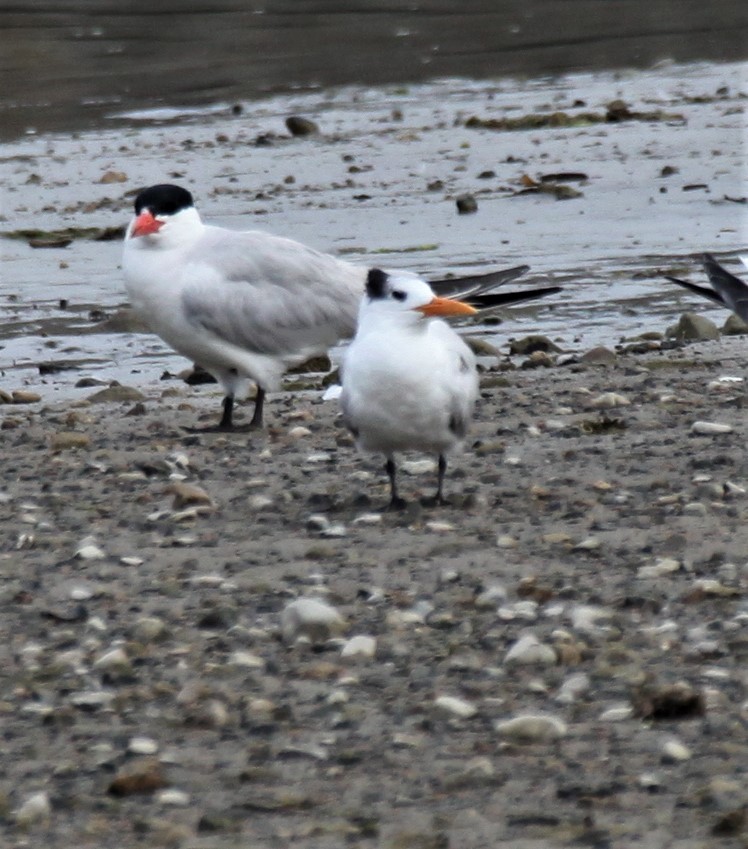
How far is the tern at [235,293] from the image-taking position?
25.0 feet

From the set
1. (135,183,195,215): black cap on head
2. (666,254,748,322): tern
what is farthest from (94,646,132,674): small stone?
(135,183,195,215): black cap on head

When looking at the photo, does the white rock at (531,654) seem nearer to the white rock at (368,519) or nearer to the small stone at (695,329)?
the white rock at (368,519)

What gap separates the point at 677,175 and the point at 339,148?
2904 millimetres

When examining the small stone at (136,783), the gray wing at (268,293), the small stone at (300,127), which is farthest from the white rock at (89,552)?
the small stone at (300,127)

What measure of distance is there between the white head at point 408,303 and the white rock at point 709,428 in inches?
49.9

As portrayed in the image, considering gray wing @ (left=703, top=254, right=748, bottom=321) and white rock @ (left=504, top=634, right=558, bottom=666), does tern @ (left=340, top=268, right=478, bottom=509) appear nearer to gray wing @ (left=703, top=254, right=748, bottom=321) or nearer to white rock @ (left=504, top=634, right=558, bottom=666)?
white rock @ (left=504, top=634, right=558, bottom=666)

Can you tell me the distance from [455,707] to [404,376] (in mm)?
1709

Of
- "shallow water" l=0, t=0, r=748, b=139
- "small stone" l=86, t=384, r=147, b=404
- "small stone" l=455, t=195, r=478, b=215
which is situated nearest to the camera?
"small stone" l=86, t=384, r=147, b=404

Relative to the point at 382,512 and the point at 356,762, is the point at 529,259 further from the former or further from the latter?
the point at 356,762

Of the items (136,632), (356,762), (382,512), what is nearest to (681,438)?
(382,512)

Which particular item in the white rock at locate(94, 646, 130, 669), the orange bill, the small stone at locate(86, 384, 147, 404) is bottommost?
the small stone at locate(86, 384, 147, 404)

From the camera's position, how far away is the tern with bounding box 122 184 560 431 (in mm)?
7613

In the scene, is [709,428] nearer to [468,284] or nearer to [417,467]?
[417,467]

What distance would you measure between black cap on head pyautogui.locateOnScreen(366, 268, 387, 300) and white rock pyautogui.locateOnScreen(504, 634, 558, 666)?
1.70m
